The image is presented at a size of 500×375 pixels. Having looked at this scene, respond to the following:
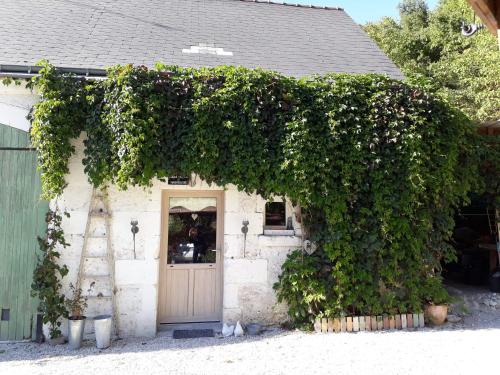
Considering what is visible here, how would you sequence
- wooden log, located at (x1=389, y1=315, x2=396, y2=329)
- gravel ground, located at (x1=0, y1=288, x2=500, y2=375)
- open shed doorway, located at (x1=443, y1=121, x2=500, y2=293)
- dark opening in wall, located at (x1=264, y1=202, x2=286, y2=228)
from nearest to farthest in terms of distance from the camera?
gravel ground, located at (x1=0, y1=288, x2=500, y2=375) → wooden log, located at (x1=389, y1=315, x2=396, y2=329) → dark opening in wall, located at (x1=264, y1=202, x2=286, y2=228) → open shed doorway, located at (x1=443, y1=121, x2=500, y2=293)

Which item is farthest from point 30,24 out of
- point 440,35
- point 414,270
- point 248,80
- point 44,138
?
point 440,35

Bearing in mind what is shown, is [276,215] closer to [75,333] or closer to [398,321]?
[398,321]

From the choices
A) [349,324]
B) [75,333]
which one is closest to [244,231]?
[349,324]

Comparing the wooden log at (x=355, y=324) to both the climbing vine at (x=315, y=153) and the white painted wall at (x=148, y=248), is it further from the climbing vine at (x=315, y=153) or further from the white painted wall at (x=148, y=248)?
the white painted wall at (x=148, y=248)

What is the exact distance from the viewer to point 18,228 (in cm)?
532

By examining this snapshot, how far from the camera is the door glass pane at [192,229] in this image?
5.95 meters

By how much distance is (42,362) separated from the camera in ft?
14.4

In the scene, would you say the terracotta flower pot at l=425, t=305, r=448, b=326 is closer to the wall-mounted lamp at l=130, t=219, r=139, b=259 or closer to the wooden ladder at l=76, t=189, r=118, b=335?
the wall-mounted lamp at l=130, t=219, r=139, b=259

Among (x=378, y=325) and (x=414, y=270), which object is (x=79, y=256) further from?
(x=414, y=270)

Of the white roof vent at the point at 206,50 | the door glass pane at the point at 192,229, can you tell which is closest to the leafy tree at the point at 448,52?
the white roof vent at the point at 206,50

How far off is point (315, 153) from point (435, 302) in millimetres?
2951

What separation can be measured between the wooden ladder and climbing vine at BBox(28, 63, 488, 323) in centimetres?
48

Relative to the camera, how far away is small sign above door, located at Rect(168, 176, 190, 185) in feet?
18.7

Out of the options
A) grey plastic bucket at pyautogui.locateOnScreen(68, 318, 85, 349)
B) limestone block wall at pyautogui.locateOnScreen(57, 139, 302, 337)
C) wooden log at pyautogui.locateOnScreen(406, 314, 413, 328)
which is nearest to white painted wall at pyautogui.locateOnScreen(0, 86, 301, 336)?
limestone block wall at pyautogui.locateOnScreen(57, 139, 302, 337)
